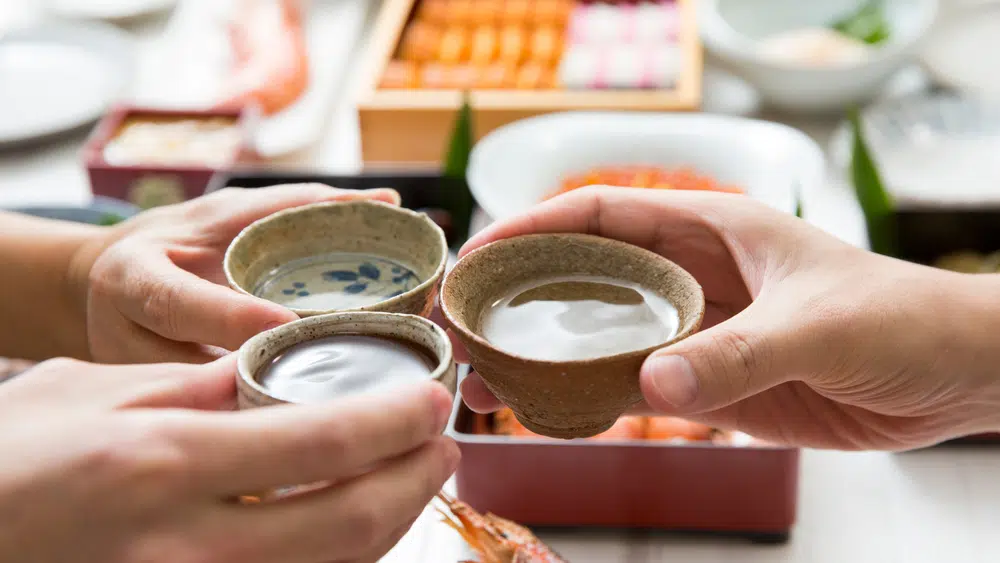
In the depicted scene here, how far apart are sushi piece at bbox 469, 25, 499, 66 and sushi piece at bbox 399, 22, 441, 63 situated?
90 millimetres

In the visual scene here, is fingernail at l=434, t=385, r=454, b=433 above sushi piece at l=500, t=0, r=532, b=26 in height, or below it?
above

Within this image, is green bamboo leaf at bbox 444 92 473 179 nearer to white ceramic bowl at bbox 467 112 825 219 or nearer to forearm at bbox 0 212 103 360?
white ceramic bowl at bbox 467 112 825 219

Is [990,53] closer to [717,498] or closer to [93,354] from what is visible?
[717,498]

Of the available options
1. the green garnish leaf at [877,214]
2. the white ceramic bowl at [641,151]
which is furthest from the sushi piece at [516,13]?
the green garnish leaf at [877,214]

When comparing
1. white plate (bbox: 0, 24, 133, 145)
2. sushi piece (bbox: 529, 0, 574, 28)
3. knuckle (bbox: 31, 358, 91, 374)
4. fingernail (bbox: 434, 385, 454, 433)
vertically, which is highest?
knuckle (bbox: 31, 358, 91, 374)

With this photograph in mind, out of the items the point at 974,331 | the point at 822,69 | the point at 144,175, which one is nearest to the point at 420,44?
the point at 144,175

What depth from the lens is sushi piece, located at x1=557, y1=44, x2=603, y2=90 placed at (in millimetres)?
2320

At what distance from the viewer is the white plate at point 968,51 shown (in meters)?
2.41

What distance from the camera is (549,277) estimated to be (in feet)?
3.47

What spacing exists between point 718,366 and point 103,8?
2.53m

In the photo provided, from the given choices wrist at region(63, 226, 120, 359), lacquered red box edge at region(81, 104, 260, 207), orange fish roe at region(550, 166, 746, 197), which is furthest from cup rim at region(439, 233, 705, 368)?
lacquered red box edge at region(81, 104, 260, 207)

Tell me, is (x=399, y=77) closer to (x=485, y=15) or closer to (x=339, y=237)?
(x=485, y=15)

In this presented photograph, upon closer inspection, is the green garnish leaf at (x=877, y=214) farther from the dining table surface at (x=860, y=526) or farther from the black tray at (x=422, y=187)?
the black tray at (x=422, y=187)

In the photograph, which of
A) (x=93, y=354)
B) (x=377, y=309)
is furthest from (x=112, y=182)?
(x=377, y=309)
